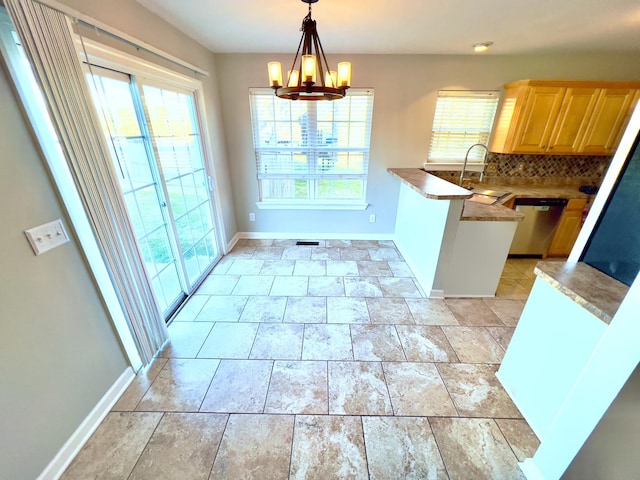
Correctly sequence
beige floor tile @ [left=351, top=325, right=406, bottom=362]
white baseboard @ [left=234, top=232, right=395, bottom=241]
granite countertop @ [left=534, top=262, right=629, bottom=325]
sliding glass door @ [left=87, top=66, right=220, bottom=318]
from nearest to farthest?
1. granite countertop @ [left=534, top=262, right=629, bottom=325]
2. sliding glass door @ [left=87, top=66, right=220, bottom=318]
3. beige floor tile @ [left=351, top=325, right=406, bottom=362]
4. white baseboard @ [left=234, top=232, right=395, bottom=241]

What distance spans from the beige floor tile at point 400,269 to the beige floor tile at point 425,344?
87cm

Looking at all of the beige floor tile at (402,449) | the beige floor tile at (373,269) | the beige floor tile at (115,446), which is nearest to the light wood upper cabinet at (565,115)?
the beige floor tile at (373,269)

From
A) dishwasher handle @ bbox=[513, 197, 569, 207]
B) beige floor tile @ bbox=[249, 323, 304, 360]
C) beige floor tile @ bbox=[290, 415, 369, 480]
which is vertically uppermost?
dishwasher handle @ bbox=[513, 197, 569, 207]

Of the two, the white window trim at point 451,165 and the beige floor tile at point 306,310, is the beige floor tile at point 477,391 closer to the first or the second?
the beige floor tile at point 306,310

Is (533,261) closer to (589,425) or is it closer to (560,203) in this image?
(560,203)

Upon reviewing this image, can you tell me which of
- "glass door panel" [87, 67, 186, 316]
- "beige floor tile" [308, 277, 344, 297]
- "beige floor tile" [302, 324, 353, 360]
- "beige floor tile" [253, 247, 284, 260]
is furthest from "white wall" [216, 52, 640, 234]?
"beige floor tile" [302, 324, 353, 360]

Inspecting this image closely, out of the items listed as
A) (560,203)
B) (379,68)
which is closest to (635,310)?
(560,203)

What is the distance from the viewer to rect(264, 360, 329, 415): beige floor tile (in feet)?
5.15

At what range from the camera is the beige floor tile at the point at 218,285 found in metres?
2.69

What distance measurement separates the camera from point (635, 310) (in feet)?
2.62

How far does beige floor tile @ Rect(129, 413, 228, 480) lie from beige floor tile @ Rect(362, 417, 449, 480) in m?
0.85

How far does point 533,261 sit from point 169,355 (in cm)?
424

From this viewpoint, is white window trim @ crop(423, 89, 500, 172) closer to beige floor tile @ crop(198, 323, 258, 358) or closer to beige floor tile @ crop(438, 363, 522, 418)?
beige floor tile @ crop(438, 363, 522, 418)

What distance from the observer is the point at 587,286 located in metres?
1.17
